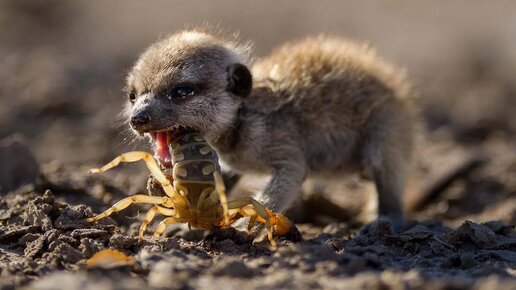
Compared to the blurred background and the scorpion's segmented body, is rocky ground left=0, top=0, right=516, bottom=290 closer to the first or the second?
the blurred background

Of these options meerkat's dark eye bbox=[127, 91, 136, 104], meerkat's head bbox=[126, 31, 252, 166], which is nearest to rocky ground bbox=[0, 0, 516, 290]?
meerkat's dark eye bbox=[127, 91, 136, 104]

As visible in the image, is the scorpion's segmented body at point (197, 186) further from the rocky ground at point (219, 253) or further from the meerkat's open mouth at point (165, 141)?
the meerkat's open mouth at point (165, 141)

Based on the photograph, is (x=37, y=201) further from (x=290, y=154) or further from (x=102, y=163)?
(x=102, y=163)

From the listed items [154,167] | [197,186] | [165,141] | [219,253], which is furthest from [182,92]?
[219,253]

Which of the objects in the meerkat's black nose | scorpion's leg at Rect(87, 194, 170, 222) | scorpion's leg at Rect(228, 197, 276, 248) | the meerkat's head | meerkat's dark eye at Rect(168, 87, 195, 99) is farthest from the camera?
meerkat's dark eye at Rect(168, 87, 195, 99)

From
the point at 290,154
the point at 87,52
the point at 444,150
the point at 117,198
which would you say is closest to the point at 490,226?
the point at 290,154

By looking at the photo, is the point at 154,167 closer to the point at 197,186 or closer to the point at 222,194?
the point at 197,186

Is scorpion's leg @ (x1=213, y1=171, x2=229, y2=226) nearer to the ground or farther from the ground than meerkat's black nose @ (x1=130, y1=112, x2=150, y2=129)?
nearer to the ground
